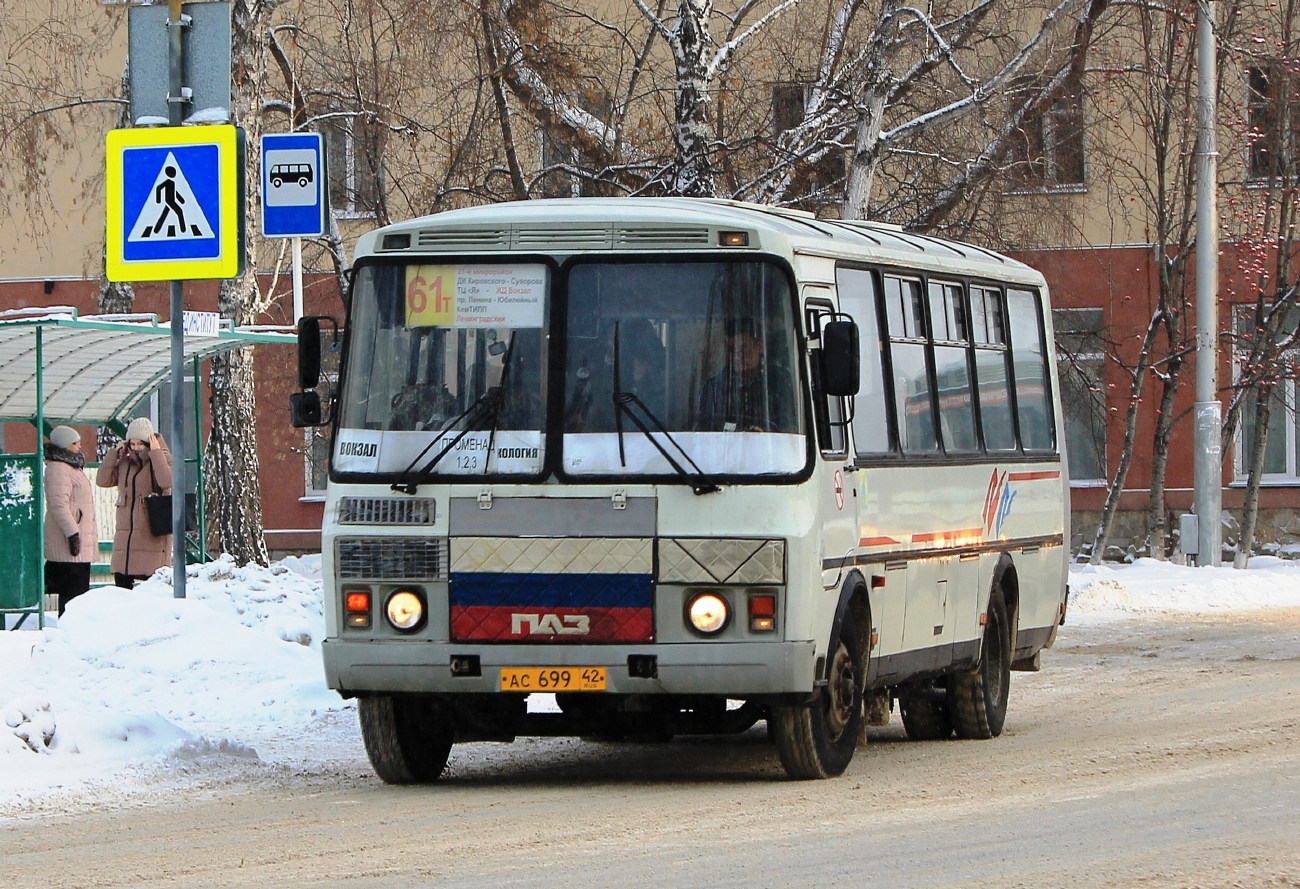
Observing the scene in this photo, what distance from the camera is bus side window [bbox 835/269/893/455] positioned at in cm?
1092

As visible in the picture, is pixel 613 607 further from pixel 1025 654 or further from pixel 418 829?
pixel 1025 654

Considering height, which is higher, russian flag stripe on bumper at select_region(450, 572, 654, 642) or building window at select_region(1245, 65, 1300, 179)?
building window at select_region(1245, 65, 1300, 179)

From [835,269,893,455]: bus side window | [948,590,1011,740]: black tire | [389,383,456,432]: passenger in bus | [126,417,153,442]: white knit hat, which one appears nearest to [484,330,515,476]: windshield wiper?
[389,383,456,432]: passenger in bus

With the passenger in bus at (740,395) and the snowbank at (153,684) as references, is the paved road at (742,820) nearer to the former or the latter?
the snowbank at (153,684)

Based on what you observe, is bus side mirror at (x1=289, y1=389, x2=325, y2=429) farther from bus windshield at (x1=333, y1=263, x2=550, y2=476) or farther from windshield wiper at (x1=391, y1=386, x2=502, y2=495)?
windshield wiper at (x1=391, y1=386, x2=502, y2=495)

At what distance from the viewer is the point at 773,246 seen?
33.3 feet

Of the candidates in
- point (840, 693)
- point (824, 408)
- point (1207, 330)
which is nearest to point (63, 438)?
point (840, 693)

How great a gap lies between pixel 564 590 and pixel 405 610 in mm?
718

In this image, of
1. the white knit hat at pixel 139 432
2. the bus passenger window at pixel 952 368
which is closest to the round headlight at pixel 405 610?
the bus passenger window at pixel 952 368

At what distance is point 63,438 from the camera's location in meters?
18.2

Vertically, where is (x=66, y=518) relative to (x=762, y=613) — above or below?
above

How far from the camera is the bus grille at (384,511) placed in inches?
395

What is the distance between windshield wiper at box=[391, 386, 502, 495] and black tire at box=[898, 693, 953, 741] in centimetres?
395

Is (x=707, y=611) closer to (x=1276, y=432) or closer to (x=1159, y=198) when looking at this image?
(x=1159, y=198)
